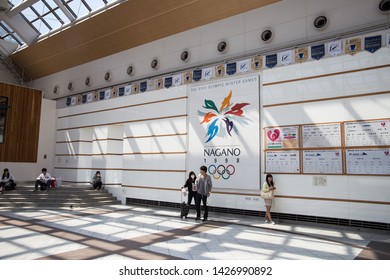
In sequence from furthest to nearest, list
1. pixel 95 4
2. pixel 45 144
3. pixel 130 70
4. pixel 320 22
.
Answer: pixel 45 144 → pixel 130 70 → pixel 95 4 → pixel 320 22

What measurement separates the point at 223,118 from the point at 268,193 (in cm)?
299

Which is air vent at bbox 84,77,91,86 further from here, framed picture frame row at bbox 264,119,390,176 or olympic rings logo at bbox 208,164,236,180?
framed picture frame row at bbox 264,119,390,176

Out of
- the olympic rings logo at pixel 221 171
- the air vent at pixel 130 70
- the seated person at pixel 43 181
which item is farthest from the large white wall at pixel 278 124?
the seated person at pixel 43 181

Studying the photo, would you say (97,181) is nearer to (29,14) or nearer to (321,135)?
(29,14)

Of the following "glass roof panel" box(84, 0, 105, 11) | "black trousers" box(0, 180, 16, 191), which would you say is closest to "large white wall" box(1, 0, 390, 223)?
"glass roof panel" box(84, 0, 105, 11)

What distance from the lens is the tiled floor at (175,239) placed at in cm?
525

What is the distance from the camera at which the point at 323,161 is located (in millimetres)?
8125

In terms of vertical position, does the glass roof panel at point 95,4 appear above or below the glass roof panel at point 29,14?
below

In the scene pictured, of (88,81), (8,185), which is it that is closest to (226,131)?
(88,81)

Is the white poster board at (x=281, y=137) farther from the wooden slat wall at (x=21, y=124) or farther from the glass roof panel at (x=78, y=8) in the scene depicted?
the wooden slat wall at (x=21, y=124)

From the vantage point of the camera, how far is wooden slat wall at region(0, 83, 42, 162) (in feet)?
48.3

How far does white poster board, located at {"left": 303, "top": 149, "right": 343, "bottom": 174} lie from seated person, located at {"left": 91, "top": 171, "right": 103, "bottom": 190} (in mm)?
8796

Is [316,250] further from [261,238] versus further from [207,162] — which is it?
[207,162]

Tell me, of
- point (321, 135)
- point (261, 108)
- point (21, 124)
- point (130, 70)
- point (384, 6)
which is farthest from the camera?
point (21, 124)
